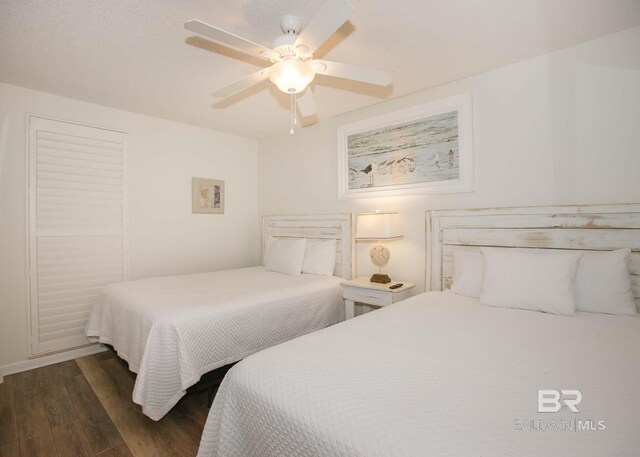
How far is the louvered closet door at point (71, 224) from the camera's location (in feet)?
9.39

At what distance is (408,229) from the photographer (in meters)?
3.04

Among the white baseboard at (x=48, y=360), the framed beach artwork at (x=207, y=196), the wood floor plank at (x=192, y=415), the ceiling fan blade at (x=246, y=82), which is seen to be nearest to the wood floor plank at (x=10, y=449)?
the wood floor plank at (x=192, y=415)

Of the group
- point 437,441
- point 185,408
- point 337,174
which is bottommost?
point 185,408

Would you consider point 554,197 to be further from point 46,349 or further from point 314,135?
point 46,349

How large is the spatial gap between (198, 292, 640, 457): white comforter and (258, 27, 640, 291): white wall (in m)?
0.98

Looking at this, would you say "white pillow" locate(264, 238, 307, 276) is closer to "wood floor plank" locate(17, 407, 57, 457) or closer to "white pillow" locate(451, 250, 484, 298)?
"white pillow" locate(451, 250, 484, 298)

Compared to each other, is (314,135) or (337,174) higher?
(314,135)

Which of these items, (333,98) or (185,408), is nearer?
(185,408)

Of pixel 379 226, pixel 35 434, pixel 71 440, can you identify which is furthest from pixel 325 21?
pixel 35 434

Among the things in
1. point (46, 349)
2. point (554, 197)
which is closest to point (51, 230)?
point (46, 349)

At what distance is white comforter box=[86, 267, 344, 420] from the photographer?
1.95m

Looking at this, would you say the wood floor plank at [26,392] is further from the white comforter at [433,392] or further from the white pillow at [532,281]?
the white pillow at [532,281]

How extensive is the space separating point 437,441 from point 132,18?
2431mm

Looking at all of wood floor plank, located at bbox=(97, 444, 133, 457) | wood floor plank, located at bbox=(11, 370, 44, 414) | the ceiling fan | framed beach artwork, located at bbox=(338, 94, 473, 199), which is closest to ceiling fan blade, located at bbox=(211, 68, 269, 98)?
the ceiling fan
